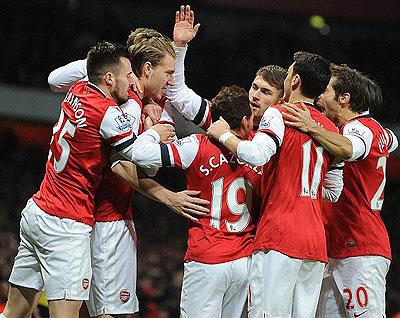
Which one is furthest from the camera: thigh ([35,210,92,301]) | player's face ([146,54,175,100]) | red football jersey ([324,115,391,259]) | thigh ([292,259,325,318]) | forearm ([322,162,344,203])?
player's face ([146,54,175,100])

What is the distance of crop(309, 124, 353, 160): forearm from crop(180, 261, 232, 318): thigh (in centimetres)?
94

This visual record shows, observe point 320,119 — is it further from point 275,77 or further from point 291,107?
point 275,77

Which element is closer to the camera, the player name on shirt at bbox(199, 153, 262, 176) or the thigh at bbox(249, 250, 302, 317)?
the thigh at bbox(249, 250, 302, 317)

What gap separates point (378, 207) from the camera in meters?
4.79

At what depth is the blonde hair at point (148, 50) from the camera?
483cm

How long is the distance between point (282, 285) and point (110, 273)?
4.05 ft

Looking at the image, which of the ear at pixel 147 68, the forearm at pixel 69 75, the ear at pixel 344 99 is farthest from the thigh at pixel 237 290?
A: the forearm at pixel 69 75

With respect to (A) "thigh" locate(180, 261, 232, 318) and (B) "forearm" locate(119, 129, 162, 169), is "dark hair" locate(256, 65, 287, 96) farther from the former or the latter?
(A) "thigh" locate(180, 261, 232, 318)

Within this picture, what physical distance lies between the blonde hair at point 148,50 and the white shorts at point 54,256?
1253mm

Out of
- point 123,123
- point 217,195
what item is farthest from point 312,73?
point 123,123

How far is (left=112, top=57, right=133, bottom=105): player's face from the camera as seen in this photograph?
451cm

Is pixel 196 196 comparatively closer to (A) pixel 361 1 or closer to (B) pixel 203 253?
(B) pixel 203 253

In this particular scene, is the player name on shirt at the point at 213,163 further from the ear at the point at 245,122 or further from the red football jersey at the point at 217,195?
the ear at the point at 245,122

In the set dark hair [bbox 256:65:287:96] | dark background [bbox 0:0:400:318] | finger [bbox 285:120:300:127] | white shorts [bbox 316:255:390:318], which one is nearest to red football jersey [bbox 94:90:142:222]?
dark hair [bbox 256:65:287:96]
